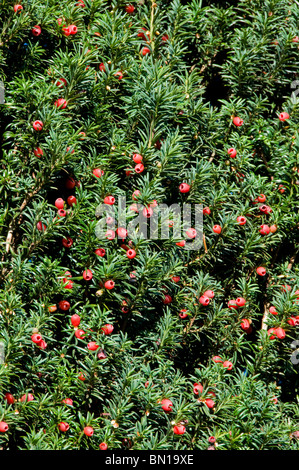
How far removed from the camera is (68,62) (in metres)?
2.76

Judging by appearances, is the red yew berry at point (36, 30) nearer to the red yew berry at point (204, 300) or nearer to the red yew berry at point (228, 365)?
the red yew berry at point (204, 300)

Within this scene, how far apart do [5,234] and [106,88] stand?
0.89 meters

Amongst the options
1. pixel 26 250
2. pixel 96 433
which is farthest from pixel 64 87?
pixel 96 433

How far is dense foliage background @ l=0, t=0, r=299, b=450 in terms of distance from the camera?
2518mm

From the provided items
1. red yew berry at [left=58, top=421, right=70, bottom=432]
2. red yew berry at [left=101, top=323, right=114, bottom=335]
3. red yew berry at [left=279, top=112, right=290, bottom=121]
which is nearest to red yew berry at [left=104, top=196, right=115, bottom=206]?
red yew berry at [left=101, top=323, right=114, bottom=335]

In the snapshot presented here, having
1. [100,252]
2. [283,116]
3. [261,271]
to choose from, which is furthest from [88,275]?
[283,116]

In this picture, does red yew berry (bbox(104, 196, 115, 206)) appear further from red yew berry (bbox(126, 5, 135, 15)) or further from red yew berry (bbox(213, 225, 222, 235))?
red yew berry (bbox(126, 5, 135, 15))

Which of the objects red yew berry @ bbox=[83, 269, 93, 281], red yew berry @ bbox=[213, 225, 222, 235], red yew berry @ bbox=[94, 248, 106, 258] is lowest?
red yew berry @ bbox=[83, 269, 93, 281]

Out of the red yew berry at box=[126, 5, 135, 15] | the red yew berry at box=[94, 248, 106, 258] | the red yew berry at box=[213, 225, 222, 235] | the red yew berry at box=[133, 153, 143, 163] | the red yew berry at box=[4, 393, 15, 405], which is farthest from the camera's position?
the red yew berry at box=[126, 5, 135, 15]

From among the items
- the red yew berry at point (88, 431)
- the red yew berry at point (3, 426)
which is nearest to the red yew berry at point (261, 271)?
the red yew berry at point (88, 431)

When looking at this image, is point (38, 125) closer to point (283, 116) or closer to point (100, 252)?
point (100, 252)

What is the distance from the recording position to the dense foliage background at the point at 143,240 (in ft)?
8.26

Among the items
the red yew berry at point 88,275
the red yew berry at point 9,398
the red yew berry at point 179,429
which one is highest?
the red yew berry at point 88,275

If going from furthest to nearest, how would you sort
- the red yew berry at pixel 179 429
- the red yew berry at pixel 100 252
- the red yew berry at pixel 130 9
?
the red yew berry at pixel 130 9 → the red yew berry at pixel 100 252 → the red yew berry at pixel 179 429
